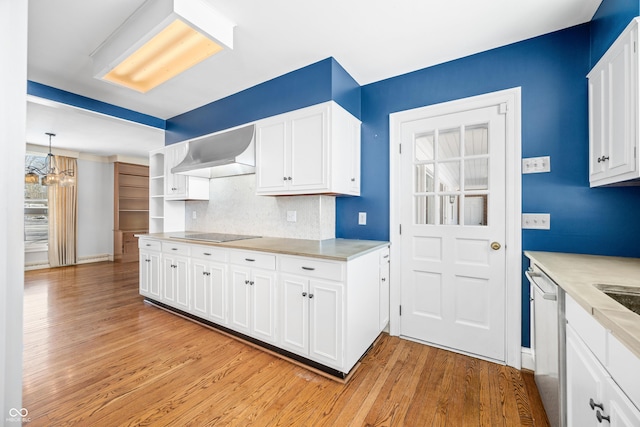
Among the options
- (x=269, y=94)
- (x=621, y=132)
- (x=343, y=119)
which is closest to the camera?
(x=621, y=132)

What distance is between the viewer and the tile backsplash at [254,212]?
2.87 meters

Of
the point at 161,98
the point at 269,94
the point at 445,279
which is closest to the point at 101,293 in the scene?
the point at 161,98

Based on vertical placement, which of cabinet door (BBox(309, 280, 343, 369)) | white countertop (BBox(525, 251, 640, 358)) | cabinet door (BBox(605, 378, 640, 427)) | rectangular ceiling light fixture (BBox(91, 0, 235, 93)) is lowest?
cabinet door (BBox(309, 280, 343, 369))

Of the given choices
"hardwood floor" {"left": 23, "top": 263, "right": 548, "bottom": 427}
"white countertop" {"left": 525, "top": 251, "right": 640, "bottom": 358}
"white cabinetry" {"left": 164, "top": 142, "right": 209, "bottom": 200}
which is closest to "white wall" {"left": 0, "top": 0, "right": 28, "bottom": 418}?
"hardwood floor" {"left": 23, "top": 263, "right": 548, "bottom": 427}

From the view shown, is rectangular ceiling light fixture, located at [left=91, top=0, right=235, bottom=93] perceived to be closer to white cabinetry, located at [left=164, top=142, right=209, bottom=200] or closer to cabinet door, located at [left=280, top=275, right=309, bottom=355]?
white cabinetry, located at [left=164, top=142, right=209, bottom=200]

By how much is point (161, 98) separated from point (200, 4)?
191 centimetres

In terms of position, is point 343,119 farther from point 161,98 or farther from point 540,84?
point 161,98

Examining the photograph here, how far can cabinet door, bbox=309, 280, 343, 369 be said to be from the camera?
194 cm

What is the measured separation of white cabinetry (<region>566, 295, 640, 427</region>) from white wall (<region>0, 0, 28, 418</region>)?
1.70 metres

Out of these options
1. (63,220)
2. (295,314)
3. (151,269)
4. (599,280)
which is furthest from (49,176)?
(599,280)

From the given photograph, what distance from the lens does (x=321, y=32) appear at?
6.95 ft

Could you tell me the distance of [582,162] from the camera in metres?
1.96

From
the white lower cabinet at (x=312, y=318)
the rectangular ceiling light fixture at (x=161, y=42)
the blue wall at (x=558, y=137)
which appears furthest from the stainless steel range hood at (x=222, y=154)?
the blue wall at (x=558, y=137)

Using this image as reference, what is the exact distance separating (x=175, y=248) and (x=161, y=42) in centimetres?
205
